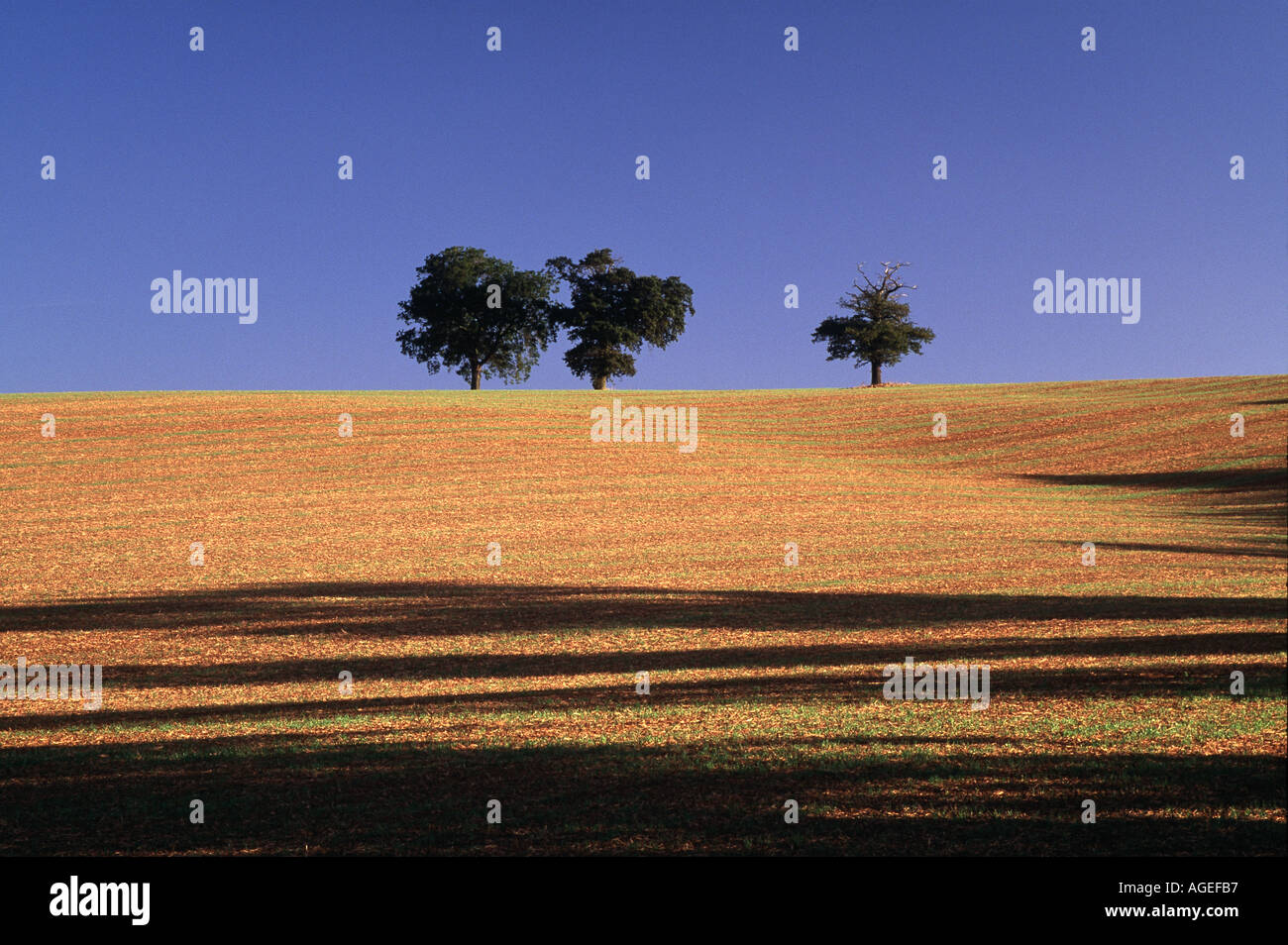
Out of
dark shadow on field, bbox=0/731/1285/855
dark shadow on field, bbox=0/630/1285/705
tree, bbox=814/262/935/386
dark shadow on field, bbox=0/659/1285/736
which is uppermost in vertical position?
tree, bbox=814/262/935/386

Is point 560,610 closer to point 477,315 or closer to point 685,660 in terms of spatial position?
point 685,660

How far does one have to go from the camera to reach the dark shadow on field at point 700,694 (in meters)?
10.7

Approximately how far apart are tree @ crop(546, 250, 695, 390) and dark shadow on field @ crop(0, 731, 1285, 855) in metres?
78.1

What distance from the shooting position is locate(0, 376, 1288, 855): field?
290 inches

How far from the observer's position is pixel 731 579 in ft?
65.7

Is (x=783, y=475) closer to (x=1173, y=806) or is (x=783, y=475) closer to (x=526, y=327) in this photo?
(x=1173, y=806)

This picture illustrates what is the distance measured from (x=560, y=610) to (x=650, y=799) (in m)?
9.66

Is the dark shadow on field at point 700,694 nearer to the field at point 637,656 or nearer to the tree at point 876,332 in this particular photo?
the field at point 637,656

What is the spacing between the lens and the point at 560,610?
56.5 feet

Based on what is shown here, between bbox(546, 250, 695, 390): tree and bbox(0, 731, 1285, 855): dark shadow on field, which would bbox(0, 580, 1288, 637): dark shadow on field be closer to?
bbox(0, 731, 1285, 855): dark shadow on field

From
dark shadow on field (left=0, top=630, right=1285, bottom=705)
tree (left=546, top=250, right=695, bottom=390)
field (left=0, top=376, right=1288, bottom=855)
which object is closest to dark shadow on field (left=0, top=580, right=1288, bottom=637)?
field (left=0, top=376, right=1288, bottom=855)

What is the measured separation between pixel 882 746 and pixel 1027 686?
304cm

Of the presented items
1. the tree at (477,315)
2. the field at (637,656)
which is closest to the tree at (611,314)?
the tree at (477,315)

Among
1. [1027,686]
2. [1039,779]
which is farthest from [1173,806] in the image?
[1027,686]
